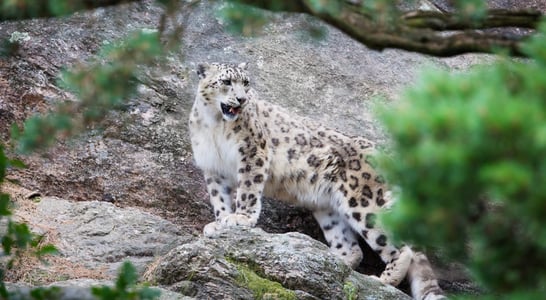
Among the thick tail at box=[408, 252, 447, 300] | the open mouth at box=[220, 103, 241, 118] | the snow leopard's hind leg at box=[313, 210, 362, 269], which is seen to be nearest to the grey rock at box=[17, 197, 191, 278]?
the open mouth at box=[220, 103, 241, 118]

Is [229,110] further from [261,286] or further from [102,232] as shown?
[261,286]

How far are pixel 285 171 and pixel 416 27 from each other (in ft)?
18.8

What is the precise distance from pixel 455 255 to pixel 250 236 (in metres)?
4.84

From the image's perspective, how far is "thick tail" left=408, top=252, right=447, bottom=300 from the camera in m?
9.70

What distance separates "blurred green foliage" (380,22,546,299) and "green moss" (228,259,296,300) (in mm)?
4354

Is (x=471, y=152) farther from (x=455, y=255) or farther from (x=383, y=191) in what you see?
(x=383, y=191)

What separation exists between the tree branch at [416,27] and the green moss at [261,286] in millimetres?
3571

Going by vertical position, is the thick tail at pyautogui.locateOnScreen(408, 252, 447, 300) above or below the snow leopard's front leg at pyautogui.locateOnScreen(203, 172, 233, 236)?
below

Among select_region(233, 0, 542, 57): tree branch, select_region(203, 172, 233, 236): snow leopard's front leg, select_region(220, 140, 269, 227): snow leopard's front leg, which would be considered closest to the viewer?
select_region(233, 0, 542, 57): tree branch

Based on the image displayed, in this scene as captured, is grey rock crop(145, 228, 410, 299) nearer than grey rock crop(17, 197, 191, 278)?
Yes

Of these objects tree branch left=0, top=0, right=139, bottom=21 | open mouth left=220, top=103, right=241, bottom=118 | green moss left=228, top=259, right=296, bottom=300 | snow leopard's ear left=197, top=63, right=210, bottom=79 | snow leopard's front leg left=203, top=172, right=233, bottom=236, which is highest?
tree branch left=0, top=0, right=139, bottom=21

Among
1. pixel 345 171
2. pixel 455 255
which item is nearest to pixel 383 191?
pixel 345 171

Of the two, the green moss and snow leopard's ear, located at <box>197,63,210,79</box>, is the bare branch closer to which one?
the green moss

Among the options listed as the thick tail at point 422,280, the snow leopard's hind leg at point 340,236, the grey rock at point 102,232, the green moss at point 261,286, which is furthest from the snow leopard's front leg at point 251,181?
the green moss at point 261,286
